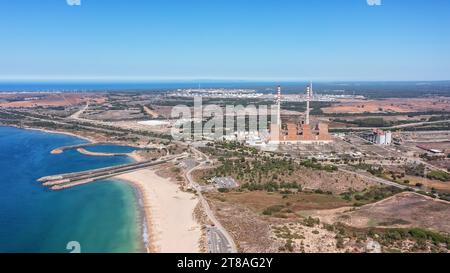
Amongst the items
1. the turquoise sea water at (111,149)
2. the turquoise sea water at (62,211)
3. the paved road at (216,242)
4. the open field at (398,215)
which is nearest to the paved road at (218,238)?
the paved road at (216,242)

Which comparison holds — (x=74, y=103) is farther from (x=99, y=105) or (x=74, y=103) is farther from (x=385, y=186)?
(x=385, y=186)

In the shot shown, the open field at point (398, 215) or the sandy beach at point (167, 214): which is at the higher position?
the open field at point (398, 215)

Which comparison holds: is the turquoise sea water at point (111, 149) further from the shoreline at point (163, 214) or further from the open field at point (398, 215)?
the open field at point (398, 215)

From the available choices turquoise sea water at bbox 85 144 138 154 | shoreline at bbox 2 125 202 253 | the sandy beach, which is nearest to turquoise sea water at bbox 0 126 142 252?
shoreline at bbox 2 125 202 253

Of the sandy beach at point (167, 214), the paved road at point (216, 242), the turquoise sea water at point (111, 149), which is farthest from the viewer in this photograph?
the turquoise sea water at point (111, 149)

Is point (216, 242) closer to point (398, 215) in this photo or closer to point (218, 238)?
point (218, 238)

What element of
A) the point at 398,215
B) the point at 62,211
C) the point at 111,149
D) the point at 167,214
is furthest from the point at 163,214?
the point at 111,149

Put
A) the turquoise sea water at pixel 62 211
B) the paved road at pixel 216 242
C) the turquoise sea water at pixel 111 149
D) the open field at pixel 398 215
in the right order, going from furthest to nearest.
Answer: the turquoise sea water at pixel 111 149, the open field at pixel 398 215, the turquoise sea water at pixel 62 211, the paved road at pixel 216 242

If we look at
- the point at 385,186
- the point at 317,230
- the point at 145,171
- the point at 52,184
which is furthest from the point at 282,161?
the point at 52,184

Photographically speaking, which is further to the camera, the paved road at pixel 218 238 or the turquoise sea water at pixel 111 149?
the turquoise sea water at pixel 111 149
